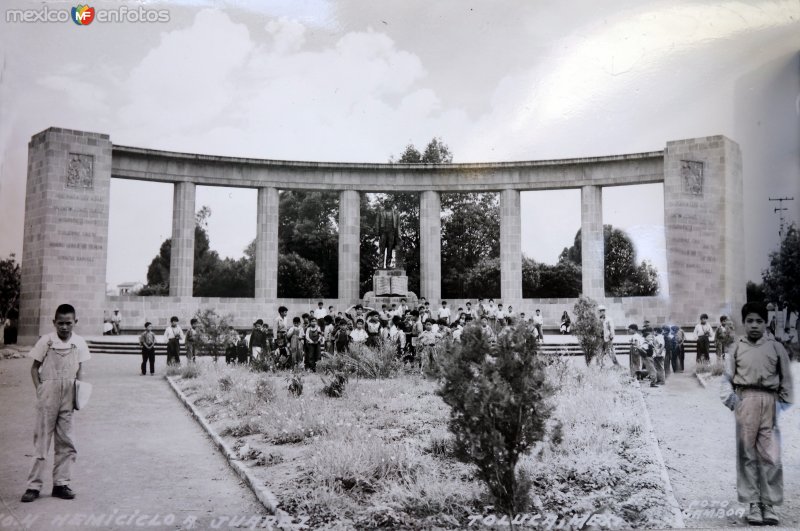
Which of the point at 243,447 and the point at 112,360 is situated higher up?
the point at 112,360

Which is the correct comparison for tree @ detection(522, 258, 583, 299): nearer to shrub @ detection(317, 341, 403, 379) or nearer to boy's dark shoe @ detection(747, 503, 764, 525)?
shrub @ detection(317, 341, 403, 379)

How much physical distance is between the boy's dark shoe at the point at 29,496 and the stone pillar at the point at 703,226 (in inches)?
271

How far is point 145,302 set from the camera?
23.3ft

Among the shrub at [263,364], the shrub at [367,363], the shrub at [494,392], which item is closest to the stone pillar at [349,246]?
the shrub at [367,363]

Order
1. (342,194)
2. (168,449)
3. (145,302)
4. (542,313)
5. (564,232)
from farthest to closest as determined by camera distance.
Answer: (342,194) → (564,232) → (542,313) → (145,302) → (168,449)

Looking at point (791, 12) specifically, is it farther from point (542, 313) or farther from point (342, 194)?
point (342, 194)

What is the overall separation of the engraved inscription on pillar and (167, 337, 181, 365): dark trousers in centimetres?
227

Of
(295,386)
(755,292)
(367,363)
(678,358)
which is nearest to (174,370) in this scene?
(295,386)

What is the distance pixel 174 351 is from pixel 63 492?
2713 mm

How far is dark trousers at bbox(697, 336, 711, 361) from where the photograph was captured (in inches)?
268

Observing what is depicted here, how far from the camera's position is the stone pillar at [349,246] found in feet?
56.6

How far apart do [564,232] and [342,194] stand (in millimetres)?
8331

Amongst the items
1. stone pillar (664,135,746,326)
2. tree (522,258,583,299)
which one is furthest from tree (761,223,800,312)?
tree (522,258,583,299)

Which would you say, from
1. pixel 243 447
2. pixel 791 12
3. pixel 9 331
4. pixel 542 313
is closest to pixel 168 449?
pixel 243 447
